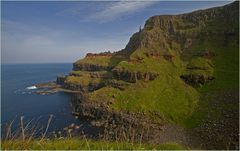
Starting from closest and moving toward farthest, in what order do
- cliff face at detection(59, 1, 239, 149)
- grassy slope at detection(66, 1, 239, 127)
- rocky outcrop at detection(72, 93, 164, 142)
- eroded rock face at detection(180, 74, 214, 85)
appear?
1. rocky outcrop at detection(72, 93, 164, 142)
2. grassy slope at detection(66, 1, 239, 127)
3. cliff face at detection(59, 1, 239, 149)
4. eroded rock face at detection(180, 74, 214, 85)

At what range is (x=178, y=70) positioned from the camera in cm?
13312

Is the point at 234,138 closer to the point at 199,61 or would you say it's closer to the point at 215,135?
the point at 215,135

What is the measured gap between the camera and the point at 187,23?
168 meters

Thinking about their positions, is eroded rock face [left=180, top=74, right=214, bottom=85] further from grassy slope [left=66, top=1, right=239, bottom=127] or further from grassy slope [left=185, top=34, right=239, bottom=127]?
grassy slope [left=185, top=34, right=239, bottom=127]

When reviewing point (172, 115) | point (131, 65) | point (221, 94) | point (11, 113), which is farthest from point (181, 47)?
point (11, 113)

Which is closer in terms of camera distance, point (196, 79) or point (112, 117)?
point (112, 117)

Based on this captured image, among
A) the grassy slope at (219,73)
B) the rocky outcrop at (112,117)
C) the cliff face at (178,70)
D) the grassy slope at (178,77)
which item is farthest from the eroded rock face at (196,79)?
the rocky outcrop at (112,117)

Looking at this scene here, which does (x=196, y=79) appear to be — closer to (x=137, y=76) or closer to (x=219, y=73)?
(x=219, y=73)

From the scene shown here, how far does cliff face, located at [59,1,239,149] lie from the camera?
107500 millimetres

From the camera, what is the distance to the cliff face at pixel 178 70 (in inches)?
4232

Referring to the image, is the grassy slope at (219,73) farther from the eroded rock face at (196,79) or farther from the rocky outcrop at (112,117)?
the rocky outcrop at (112,117)

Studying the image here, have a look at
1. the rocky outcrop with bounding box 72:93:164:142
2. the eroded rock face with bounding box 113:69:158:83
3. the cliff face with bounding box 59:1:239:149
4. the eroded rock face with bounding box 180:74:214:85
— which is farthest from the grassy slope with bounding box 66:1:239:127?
the rocky outcrop with bounding box 72:93:164:142

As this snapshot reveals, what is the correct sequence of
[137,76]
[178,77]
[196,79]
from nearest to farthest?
[196,79] < [137,76] < [178,77]

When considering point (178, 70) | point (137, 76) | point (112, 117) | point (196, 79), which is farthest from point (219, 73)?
point (112, 117)
